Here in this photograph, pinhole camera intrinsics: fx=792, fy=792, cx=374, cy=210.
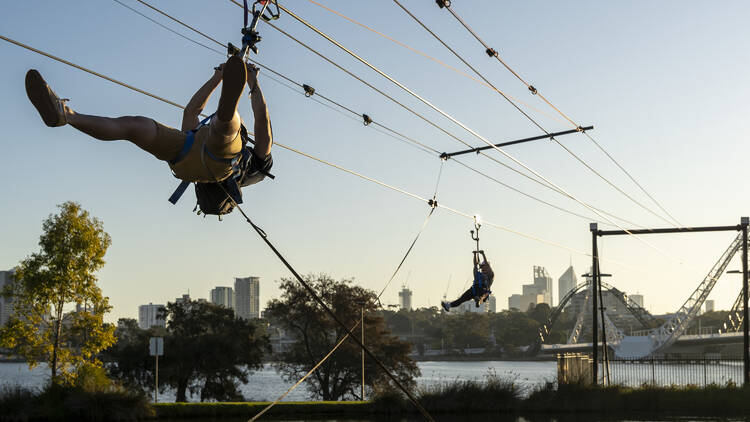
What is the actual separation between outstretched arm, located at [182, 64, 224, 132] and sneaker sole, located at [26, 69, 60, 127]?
1135 millimetres

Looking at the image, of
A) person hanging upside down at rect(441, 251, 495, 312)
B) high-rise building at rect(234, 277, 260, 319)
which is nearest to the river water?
person hanging upside down at rect(441, 251, 495, 312)

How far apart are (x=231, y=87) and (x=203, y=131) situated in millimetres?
739

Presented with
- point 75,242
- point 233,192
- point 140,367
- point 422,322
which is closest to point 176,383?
point 140,367

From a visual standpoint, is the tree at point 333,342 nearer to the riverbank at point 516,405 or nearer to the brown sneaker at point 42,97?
the riverbank at point 516,405

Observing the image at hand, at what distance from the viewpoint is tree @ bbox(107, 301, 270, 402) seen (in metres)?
38.3

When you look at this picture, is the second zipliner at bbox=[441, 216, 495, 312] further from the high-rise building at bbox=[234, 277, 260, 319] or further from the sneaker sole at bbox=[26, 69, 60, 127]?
the high-rise building at bbox=[234, 277, 260, 319]

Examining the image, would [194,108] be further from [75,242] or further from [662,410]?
[662,410]

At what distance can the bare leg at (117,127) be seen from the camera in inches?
191

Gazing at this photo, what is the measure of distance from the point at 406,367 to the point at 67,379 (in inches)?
716

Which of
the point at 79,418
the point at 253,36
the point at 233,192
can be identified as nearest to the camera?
the point at 253,36

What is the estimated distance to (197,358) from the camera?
1518 inches

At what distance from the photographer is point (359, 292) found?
4209 cm

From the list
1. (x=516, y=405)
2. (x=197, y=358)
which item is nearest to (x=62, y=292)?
(x=197, y=358)

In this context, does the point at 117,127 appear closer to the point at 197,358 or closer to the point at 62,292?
the point at 62,292
